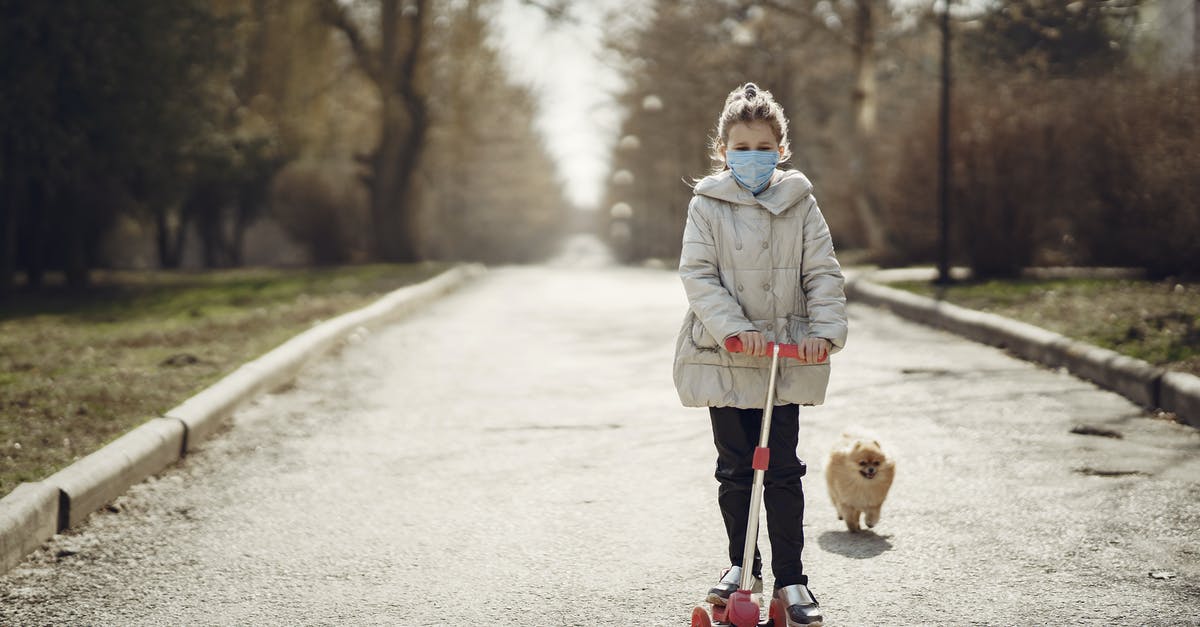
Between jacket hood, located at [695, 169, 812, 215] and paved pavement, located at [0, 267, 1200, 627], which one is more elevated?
jacket hood, located at [695, 169, 812, 215]

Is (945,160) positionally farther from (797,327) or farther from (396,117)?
(396,117)

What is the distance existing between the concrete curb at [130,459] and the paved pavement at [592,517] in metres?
0.10

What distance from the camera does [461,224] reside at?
6988cm

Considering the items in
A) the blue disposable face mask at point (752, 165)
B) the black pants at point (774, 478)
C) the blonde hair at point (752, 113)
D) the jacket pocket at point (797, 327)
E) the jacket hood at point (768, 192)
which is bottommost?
the black pants at point (774, 478)

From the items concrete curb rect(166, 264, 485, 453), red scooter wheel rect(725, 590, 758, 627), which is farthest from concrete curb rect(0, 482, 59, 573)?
red scooter wheel rect(725, 590, 758, 627)

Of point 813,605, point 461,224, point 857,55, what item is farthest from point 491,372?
point 461,224

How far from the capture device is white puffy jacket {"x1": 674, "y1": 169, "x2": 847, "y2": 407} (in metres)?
3.96

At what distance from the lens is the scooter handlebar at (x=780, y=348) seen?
3751 millimetres

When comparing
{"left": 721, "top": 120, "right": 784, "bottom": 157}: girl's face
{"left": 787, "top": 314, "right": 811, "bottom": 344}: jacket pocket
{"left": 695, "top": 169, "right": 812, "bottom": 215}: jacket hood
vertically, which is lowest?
{"left": 787, "top": 314, "right": 811, "bottom": 344}: jacket pocket

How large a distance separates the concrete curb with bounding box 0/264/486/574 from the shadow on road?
3.12 m

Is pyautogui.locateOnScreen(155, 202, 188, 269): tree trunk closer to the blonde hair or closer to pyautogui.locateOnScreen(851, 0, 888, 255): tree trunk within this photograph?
pyautogui.locateOnScreen(851, 0, 888, 255): tree trunk

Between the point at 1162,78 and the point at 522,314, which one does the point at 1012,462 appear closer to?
the point at 522,314

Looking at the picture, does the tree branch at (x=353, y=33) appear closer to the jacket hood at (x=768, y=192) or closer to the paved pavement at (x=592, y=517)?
the paved pavement at (x=592, y=517)

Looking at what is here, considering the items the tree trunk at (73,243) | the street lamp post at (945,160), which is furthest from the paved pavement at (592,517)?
the tree trunk at (73,243)
